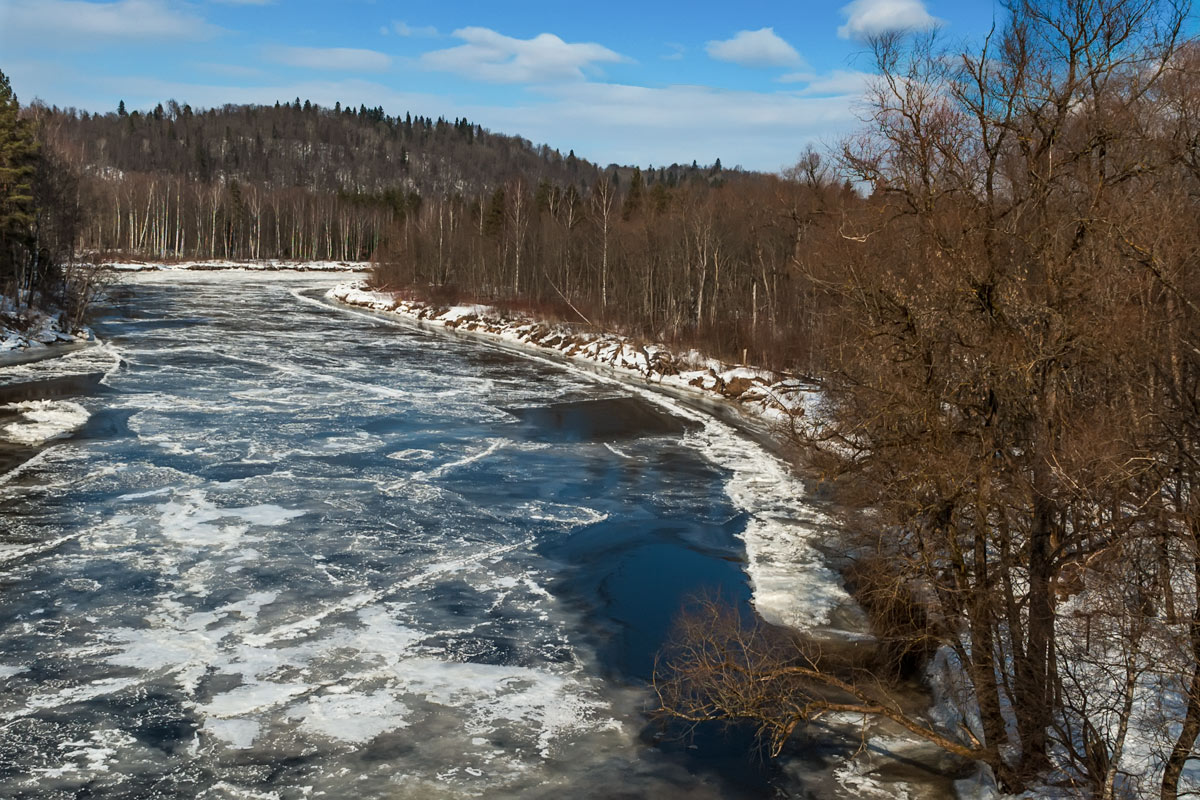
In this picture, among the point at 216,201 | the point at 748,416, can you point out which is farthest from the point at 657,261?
the point at 216,201

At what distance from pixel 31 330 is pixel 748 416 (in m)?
32.8

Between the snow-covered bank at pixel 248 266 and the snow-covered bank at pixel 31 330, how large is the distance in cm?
5223

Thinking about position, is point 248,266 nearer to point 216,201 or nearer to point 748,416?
point 216,201

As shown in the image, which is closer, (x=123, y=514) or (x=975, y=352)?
(x=975, y=352)

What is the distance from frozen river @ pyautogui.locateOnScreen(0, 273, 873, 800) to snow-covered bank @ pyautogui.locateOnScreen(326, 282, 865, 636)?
330 mm

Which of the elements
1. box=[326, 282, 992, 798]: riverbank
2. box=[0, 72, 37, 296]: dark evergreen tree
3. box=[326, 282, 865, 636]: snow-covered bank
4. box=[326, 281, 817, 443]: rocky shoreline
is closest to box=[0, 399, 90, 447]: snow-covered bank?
box=[0, 72, 37, 296]: dark evergreen tree

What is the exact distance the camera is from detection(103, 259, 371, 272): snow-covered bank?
9960 cm

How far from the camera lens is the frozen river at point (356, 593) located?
36.7ft

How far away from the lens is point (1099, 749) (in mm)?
9266

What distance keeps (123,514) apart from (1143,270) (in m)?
18.4

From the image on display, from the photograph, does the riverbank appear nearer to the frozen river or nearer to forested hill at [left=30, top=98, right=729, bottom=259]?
the frozen river

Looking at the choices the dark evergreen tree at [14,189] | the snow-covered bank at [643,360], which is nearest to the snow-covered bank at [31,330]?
the dark evergreen tree at [14,189]

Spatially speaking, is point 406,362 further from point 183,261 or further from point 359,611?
point 183,261

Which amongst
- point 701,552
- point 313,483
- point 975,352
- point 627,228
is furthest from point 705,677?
point 627,228
